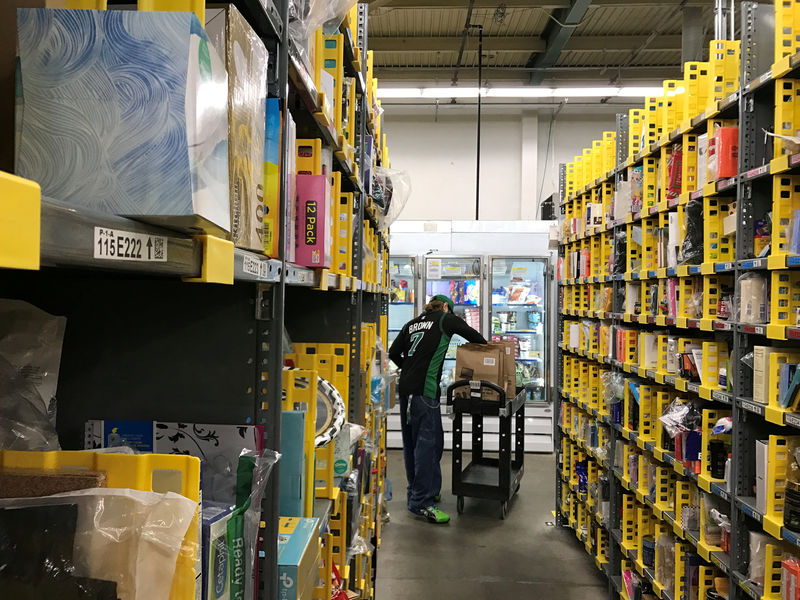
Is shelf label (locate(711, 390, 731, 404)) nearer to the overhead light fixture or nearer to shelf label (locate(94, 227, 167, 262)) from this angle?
shelf label (locate(94, 227, 167, 262))

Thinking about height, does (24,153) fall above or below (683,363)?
above

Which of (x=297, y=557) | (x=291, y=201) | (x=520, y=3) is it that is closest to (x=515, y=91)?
(x=520, y=3)

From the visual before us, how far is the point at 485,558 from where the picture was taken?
4.82m

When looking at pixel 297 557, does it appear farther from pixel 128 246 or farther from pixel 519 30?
pixel 519 30

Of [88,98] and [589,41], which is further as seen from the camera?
[589,41]

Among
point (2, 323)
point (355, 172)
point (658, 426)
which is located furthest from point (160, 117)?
point (658, 426)

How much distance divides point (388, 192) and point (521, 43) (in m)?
4.77

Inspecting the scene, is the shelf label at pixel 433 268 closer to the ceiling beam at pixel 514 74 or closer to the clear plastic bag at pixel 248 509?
the ceiling beam at pixel 514 74

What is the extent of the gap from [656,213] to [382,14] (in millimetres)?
4626

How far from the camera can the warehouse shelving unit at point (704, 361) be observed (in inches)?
98.4

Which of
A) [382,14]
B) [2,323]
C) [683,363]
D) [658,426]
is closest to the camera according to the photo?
[2,323]

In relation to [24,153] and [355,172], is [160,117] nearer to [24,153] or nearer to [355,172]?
[24,153]

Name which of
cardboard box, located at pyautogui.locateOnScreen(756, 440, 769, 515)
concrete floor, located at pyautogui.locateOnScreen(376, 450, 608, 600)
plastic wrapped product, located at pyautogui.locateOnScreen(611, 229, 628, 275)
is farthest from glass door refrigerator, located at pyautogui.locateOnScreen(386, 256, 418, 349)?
cardboard box, located at pyautogui.locateOnScreen(756, 440, 769, 515)

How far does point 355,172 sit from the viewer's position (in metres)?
2.62
